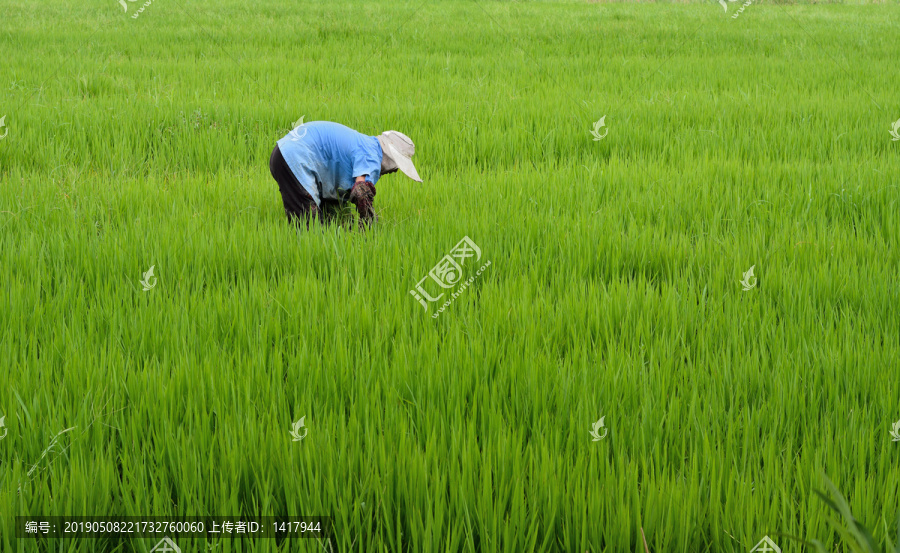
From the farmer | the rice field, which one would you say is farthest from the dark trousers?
the rice field

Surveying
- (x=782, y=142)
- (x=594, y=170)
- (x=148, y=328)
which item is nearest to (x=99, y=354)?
(x=148, y=328)

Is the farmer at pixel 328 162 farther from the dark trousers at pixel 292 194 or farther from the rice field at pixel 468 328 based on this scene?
the rice field at pixel 468 328

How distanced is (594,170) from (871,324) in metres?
2.23

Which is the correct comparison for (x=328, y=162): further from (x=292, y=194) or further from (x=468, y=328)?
(x=468, y=328)

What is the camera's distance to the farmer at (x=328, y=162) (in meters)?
3.28

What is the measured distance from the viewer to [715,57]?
9.01 metres

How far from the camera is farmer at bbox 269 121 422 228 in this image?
328 centimetres

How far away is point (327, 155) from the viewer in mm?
3430

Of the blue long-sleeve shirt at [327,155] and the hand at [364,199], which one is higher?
the blue long-sleeve shirt at [327,155]

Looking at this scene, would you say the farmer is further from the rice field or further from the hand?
the rice field

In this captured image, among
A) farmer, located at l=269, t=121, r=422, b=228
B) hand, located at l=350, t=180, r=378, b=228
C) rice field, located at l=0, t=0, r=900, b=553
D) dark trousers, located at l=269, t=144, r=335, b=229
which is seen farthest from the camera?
dark trousers, located at l=269, t=144, r=335, b=229

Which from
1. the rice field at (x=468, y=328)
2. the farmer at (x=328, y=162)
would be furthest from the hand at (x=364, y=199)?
the rice field at (x=468, y=328)

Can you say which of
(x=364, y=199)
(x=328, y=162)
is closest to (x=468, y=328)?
(x=364, y=199)

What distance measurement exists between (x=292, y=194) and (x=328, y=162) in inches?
10.2
